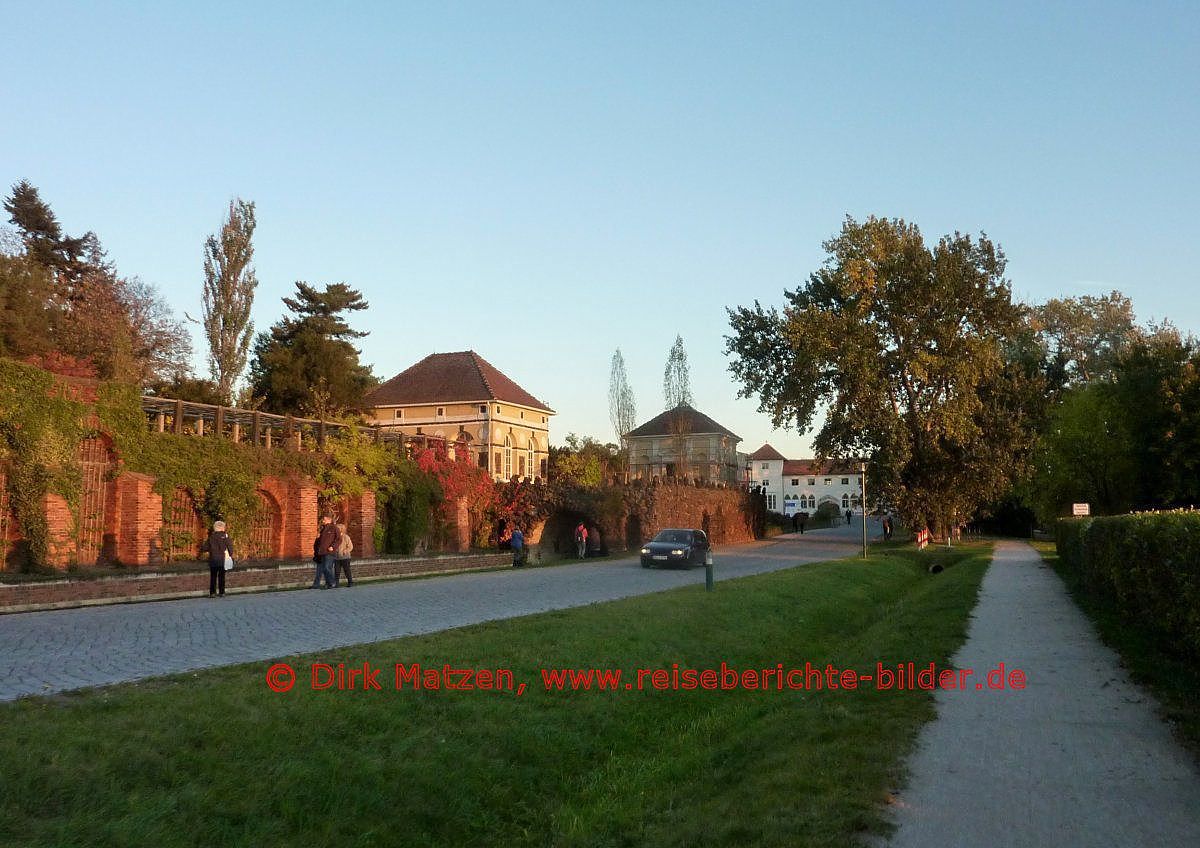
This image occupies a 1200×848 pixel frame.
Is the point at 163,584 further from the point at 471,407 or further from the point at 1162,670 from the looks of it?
the point at 471,407

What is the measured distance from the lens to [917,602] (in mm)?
21906

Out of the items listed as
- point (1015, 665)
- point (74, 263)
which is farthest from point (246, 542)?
point (74, 263)

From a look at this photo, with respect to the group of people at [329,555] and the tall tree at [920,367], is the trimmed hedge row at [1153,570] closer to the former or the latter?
the group of people at [329,555]

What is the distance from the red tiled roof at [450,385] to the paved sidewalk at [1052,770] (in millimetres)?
58555

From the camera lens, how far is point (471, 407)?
6825 centimetres

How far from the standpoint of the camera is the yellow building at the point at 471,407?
67.9m

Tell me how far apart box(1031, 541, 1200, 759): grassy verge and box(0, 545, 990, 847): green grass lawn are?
2173 mm

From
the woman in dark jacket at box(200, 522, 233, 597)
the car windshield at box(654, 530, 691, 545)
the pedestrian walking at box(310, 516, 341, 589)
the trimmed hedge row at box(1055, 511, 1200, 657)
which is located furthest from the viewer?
the car windshield at box(654, 530, 691, 545)

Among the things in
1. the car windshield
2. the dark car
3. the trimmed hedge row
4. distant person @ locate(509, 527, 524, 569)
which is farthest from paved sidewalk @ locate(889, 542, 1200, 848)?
distant person @ locate(509, 527, 524, 569)

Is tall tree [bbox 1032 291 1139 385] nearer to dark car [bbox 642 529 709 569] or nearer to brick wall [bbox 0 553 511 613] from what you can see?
dark car [bbox 642 529 709 569]

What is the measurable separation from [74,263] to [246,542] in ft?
A: 99.3

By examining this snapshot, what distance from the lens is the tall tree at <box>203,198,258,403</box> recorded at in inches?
1799

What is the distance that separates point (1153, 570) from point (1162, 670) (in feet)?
6.83

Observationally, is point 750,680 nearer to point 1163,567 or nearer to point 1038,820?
point 1163,567
